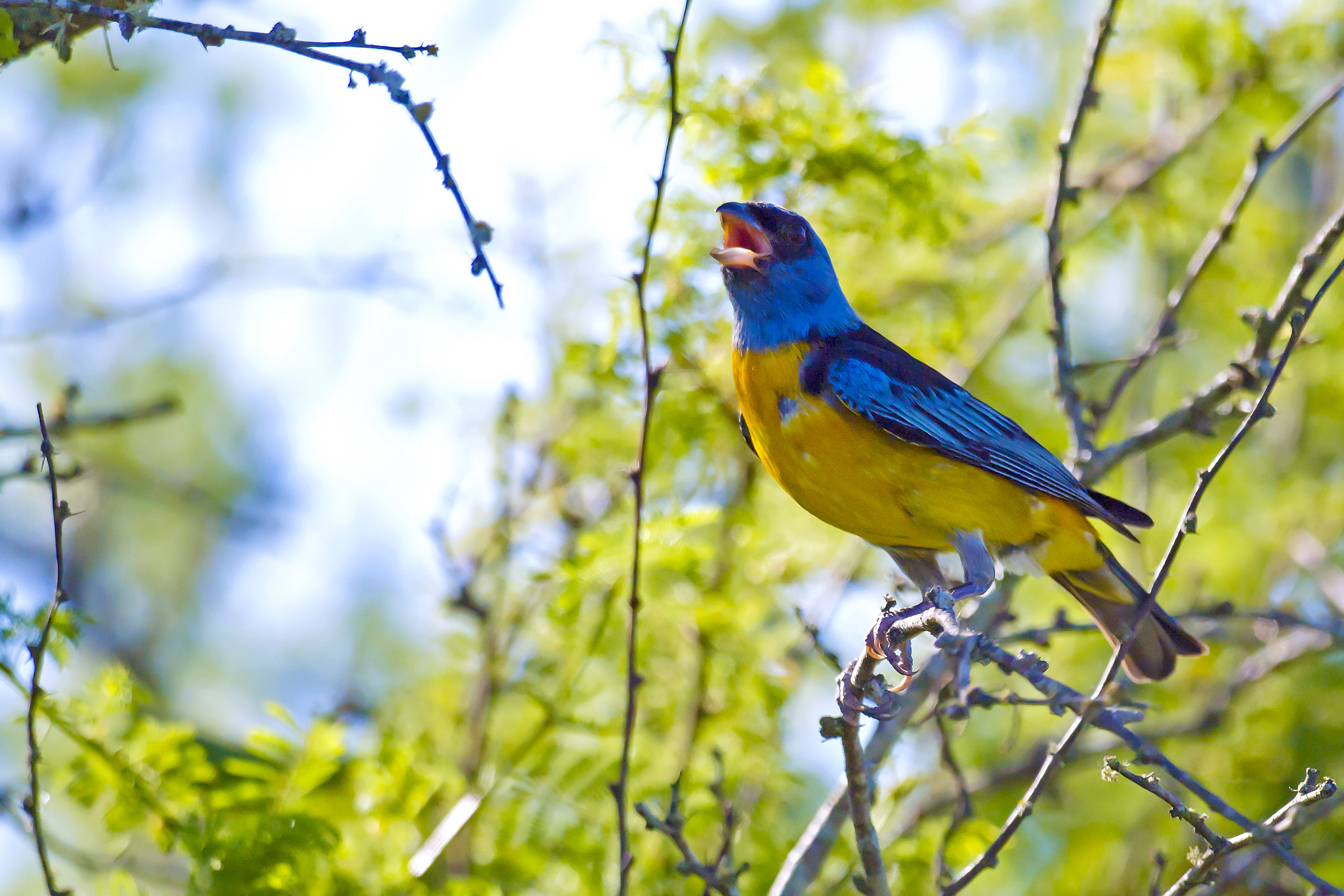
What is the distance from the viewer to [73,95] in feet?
27.3

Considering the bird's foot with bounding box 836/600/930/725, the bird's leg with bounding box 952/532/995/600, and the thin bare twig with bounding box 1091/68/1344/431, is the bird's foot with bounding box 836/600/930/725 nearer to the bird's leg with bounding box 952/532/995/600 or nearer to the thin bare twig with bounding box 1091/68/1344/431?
the bird's leg with bounding box 952/532/995/600

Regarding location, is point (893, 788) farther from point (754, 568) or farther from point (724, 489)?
point (724, 489)

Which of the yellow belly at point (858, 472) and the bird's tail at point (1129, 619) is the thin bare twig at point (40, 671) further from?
the bird's tail at point (1129, 619)

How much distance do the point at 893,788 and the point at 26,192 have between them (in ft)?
17.1

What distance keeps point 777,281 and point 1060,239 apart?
3.61ft

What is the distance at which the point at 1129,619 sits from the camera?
465 centimetres

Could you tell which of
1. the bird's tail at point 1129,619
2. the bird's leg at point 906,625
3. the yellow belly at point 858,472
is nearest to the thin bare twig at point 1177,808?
the bird's leg at point 906,625

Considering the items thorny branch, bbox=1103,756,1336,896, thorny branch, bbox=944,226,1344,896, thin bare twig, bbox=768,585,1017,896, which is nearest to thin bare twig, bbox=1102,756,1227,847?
thorny branch, bbox=1103,756,1336,896

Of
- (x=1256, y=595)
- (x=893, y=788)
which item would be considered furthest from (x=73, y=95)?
(x=1256, y=595)

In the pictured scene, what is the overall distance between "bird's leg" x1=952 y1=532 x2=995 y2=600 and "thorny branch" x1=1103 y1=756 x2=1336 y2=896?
4.26 ft

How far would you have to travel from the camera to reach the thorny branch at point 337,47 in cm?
226

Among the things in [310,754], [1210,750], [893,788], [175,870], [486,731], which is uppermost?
[1210,750]

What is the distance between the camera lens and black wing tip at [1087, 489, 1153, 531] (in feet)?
13.5

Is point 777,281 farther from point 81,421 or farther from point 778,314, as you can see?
point 81,421
